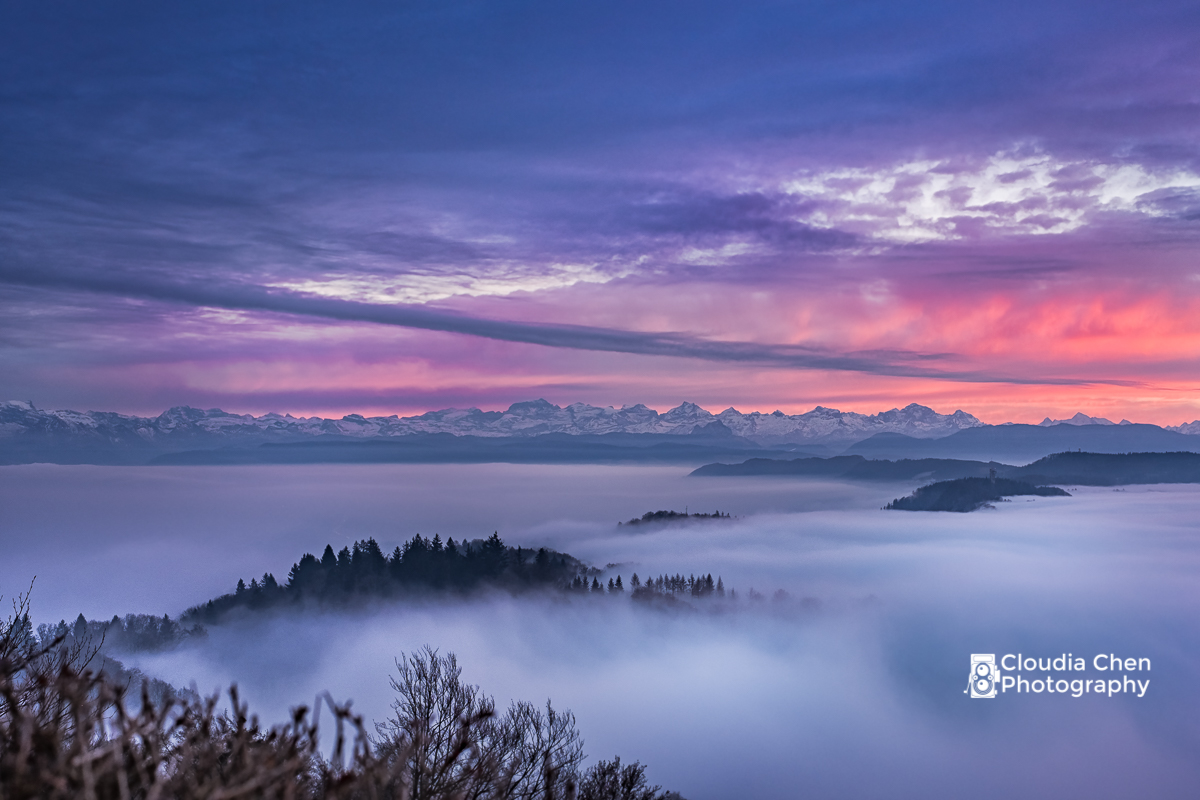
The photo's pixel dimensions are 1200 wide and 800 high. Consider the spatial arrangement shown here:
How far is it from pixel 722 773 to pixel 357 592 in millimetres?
75613

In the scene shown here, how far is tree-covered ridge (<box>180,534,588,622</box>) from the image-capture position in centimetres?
14375

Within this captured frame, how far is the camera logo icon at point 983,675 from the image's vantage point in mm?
156000

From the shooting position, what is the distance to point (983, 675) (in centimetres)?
15762

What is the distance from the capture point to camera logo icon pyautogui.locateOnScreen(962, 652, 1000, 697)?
6142 inches

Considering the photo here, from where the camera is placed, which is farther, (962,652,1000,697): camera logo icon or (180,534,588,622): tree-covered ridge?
(962,652,1000,697): camera logo icon

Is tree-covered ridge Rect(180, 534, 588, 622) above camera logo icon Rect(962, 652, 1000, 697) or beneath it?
above

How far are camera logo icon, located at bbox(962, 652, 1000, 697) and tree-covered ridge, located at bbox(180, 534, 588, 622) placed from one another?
8886 cm

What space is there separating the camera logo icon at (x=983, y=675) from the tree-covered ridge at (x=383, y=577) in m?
88.9

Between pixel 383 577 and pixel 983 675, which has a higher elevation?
pixel 383 577

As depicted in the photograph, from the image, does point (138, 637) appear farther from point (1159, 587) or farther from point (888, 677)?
point (1159, 587)

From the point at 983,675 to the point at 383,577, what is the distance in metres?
127

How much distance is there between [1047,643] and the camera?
555ft

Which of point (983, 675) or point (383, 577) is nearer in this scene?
point (383, 577)

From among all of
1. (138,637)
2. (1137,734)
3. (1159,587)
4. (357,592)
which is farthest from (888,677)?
(138,637)
